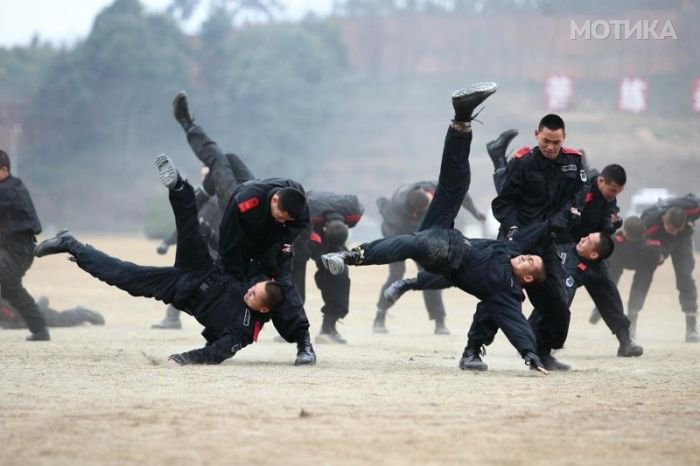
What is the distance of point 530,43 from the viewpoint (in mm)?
63406

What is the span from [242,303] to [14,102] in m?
49.9

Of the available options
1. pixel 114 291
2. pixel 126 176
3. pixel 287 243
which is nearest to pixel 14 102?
pixel 126 176

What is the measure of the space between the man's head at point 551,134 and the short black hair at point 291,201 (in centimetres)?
204

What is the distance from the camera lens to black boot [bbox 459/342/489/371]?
33.8 ft

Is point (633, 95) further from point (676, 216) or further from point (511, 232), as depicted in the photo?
point (511, 232)

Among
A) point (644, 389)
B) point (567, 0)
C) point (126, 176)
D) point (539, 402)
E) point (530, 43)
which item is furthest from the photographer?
point (530, 43)

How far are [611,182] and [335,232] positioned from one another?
306 cm

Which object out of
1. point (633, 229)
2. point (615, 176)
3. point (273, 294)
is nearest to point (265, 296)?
point (273, 294)

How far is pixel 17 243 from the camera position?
13133 mm

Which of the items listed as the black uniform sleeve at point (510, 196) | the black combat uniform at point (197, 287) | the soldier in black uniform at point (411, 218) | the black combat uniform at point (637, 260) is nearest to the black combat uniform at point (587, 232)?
the black uniform sleeve at point (510, 196)

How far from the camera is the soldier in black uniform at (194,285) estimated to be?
397 inches

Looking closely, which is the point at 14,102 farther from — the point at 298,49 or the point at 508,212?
the point at 508,212

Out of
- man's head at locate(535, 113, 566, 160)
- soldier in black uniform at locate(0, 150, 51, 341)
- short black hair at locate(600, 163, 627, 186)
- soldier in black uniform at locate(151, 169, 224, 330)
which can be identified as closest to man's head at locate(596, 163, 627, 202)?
short black hair at locate(600, 163, 627, 186)

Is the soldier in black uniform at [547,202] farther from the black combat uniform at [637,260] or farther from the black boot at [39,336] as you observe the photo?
the black combat uniform at [637,260]
